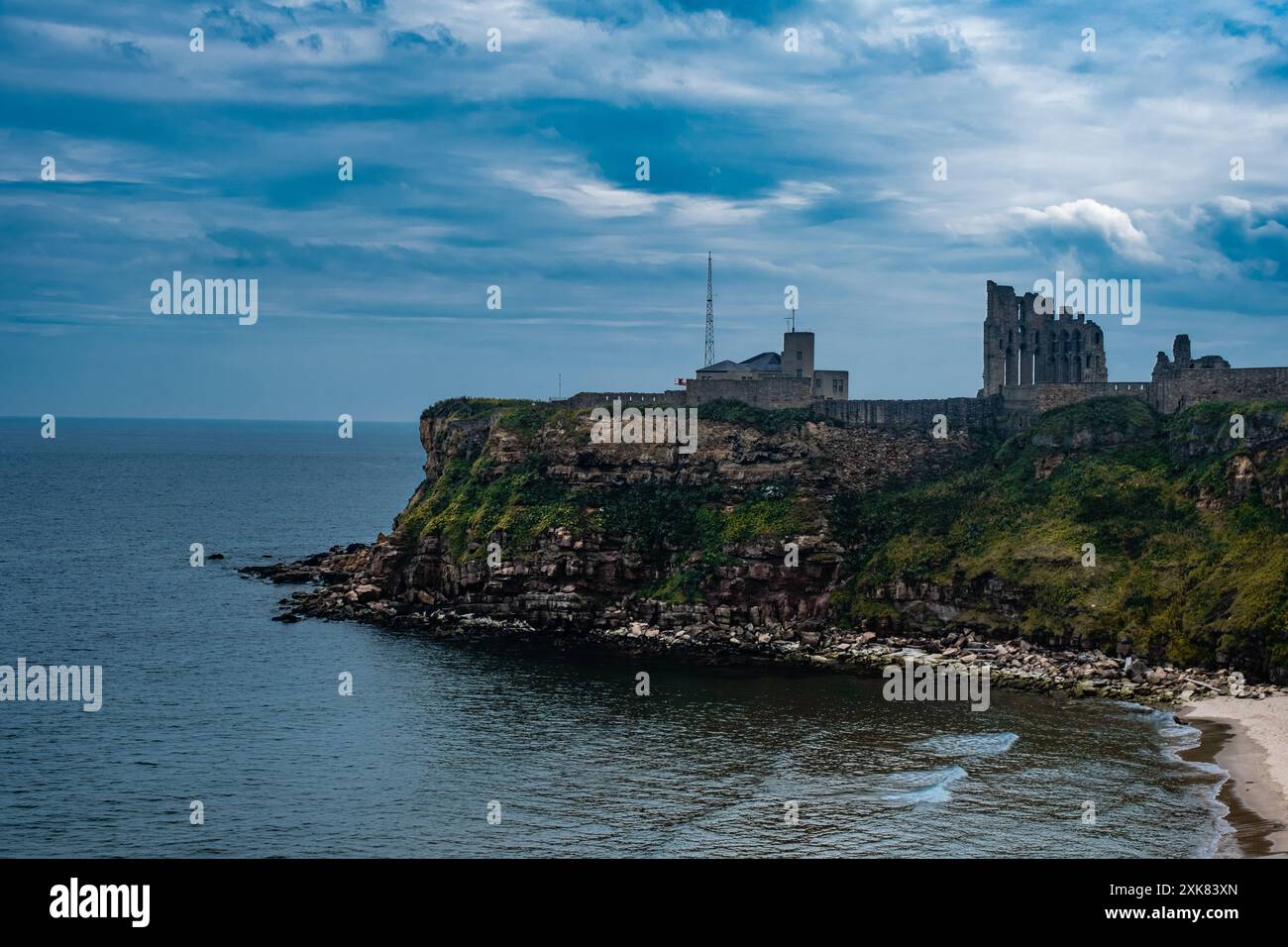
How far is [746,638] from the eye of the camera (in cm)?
8488

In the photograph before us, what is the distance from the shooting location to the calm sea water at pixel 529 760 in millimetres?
48562

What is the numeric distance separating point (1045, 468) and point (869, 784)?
153ft

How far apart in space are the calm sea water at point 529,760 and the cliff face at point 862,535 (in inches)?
363

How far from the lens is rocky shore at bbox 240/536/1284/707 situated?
232 feet

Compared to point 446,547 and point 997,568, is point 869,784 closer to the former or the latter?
point 997,568

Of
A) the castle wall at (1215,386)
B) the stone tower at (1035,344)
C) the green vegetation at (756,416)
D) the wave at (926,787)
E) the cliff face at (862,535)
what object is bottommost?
the wave at (926,787)

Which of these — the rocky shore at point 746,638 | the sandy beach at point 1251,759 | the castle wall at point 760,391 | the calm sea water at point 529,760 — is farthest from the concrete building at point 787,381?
the sandy beach at point 1251,759

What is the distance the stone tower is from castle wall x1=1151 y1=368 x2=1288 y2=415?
1078cm

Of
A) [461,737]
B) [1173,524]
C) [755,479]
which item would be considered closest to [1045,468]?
[1173,524]

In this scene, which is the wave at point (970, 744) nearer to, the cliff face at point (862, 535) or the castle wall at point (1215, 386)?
the cliff face at point (862, 535)

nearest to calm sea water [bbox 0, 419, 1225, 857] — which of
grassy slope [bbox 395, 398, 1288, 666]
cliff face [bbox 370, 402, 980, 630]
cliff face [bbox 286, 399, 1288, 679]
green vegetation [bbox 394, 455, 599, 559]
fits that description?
cliff face [bbox 286, 399, 1288, 679]

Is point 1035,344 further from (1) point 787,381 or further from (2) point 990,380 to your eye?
(1) point 787,381

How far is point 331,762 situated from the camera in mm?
58219

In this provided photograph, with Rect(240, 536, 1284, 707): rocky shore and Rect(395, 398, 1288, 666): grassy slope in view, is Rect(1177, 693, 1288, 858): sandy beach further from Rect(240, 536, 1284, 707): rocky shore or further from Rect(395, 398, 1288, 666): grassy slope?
Rect(395, 398, 1288, 666): grassy slope
